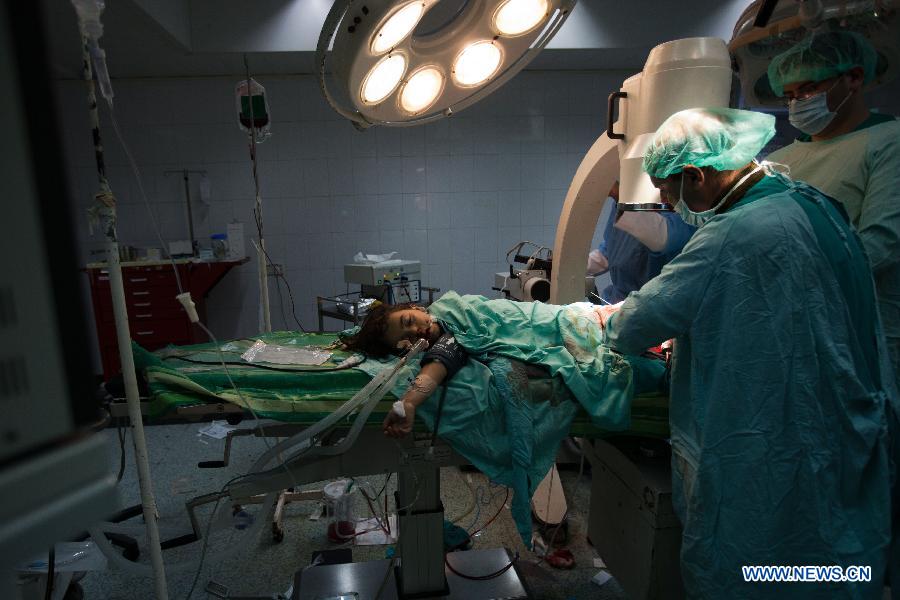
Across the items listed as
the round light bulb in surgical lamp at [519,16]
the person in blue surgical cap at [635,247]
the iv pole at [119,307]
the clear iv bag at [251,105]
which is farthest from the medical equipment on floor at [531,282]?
the iv pole at [119,307]

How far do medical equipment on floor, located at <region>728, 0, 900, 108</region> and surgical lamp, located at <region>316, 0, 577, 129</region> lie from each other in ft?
2.50

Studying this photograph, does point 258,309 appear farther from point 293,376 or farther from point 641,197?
point 641,197

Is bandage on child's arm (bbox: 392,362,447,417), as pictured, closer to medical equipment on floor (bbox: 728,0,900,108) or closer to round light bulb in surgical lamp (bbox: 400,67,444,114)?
round light bulb in surgical lamp (bbox: 400,67,444,114)

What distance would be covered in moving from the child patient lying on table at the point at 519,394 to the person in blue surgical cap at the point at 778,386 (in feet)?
0.94

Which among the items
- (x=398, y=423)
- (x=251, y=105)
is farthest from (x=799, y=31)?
(x=251, y=105)

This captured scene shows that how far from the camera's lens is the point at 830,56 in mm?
1637

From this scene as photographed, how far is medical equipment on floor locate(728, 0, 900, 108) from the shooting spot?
5.46 feet

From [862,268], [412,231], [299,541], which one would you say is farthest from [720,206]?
[412,231]

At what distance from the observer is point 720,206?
1448mm

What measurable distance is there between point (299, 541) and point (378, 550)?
0.39 m

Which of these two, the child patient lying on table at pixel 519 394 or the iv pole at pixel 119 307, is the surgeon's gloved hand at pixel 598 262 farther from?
the iv pole at pixel 119 307

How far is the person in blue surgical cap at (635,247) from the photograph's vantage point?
2.26 metres

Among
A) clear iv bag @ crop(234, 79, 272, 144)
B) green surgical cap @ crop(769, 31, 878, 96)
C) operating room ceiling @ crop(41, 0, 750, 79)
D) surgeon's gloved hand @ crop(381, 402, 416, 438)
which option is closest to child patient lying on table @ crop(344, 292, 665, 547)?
surgeon's gloved hand @ crop(381, 402, 416, 438)

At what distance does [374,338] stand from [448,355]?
43cm
